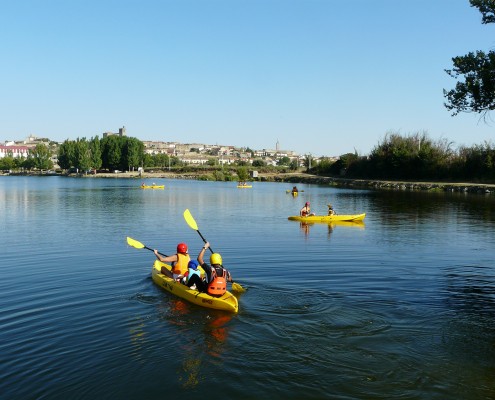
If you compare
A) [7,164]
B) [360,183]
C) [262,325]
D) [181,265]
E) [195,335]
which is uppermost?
[7,164]

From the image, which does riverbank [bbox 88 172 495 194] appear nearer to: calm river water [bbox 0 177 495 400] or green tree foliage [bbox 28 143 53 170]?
green tree foliage [bbox 28 143 53 170]

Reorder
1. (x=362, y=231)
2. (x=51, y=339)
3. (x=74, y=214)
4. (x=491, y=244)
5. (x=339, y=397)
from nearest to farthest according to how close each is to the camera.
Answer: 1. (x=339, y=397)
2. (x=51, y=339)
3. (x=491, y=244)
4. (x=362, y=231)
5. (x=74, y=214)

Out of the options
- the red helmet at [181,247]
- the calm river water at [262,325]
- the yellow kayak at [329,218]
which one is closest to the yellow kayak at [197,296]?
the calm river water at [262,325]

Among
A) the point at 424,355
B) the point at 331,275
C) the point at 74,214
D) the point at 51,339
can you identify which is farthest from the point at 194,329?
the point at 74,214

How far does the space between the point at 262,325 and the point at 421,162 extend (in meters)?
83.5

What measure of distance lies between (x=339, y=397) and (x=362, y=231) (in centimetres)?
2220

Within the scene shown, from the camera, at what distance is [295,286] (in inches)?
617

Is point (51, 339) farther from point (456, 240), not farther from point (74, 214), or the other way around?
point (74, 214)

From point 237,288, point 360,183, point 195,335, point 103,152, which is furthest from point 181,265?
point 103,152

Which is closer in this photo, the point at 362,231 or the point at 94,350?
the point at 94,350

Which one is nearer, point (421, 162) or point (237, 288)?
point (237, 288)

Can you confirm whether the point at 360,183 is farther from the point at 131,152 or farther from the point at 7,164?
the point at 7,164

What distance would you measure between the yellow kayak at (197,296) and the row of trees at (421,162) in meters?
70.3

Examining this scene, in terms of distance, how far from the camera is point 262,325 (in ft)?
39.3
